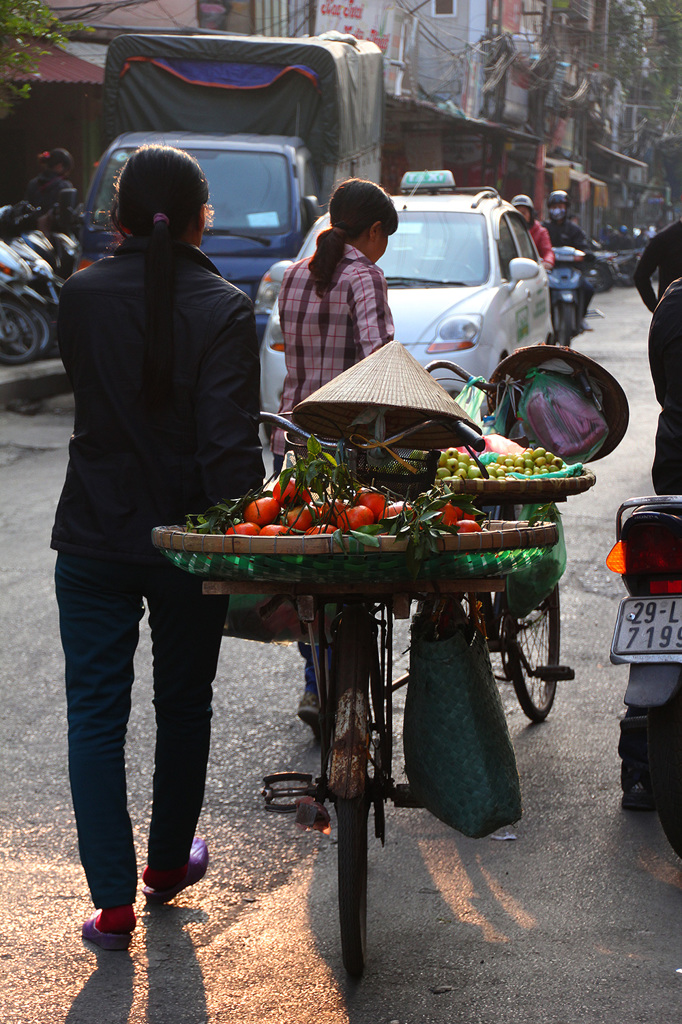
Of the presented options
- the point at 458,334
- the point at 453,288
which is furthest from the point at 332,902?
the point at 453,288

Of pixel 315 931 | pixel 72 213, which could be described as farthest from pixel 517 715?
pixel 72 213

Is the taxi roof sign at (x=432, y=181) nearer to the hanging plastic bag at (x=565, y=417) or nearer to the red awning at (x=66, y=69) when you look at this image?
the red awning at (x=66, y=69)

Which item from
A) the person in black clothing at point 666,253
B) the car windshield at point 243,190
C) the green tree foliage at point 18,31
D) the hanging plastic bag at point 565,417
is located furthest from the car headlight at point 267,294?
the hanging plastic bag at point 565,417

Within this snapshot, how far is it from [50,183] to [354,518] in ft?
41.2

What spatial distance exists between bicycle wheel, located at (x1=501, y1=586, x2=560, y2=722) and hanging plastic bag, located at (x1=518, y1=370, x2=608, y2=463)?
1.86 ft

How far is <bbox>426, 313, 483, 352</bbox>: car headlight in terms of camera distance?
8375 millimetres

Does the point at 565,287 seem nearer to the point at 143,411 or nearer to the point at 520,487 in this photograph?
the point at 520,487

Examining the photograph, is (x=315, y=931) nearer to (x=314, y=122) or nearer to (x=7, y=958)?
(x=7, y=958)

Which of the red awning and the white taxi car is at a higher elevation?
the red awning

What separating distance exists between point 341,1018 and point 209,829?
111cm

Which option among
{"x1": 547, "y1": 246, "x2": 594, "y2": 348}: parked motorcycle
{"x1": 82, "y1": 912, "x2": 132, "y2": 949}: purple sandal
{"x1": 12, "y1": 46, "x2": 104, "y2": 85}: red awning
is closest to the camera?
{"x1": 82, "y1": 912, "x2": 132, "y2": 949}: purple sandal

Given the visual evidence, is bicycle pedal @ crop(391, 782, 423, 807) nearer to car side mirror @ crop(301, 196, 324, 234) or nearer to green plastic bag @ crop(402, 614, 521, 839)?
green plastic bag @ crop(402, 614, 521, 839)

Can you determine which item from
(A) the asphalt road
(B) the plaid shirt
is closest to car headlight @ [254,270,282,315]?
(A) the asphalt road

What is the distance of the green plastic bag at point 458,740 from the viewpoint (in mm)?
2850
